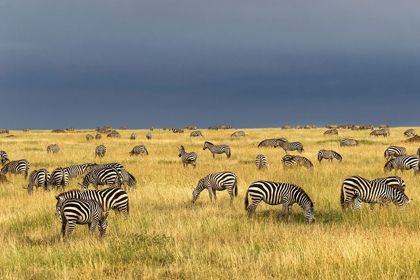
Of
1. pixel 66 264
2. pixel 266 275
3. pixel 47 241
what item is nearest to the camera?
pixel 266 275

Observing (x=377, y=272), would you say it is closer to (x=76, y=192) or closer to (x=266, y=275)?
(x=266, y=275)

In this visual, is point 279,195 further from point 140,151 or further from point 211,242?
point 140,151

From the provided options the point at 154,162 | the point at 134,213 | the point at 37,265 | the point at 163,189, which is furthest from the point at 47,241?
the point at 154,162

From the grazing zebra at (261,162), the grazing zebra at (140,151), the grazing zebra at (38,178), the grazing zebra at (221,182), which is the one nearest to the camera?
the grazing zebra at (221,182)

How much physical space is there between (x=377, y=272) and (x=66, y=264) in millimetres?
6308

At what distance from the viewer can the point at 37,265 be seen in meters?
8.36

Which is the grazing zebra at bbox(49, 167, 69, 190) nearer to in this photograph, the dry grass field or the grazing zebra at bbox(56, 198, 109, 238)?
the dry grass field

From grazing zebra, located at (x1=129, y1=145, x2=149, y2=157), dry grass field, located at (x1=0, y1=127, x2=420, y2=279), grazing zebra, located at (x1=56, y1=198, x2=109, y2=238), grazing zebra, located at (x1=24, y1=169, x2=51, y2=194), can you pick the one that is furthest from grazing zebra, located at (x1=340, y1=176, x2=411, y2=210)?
grazing zebra, located at (x1=129, y1=145, x2=149, y2=157)

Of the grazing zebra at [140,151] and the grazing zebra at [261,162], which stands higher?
the grazing zebra at [140,151]

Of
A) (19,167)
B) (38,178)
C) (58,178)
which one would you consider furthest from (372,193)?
(19,167)

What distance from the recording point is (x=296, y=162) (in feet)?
78.6

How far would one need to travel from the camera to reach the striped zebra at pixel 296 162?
23766mm

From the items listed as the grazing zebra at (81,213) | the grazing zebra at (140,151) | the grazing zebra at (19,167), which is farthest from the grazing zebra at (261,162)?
the grazing zebra at (81,213)

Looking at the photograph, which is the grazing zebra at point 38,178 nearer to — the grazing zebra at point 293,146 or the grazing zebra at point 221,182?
the grazing zebra at point 221,182
